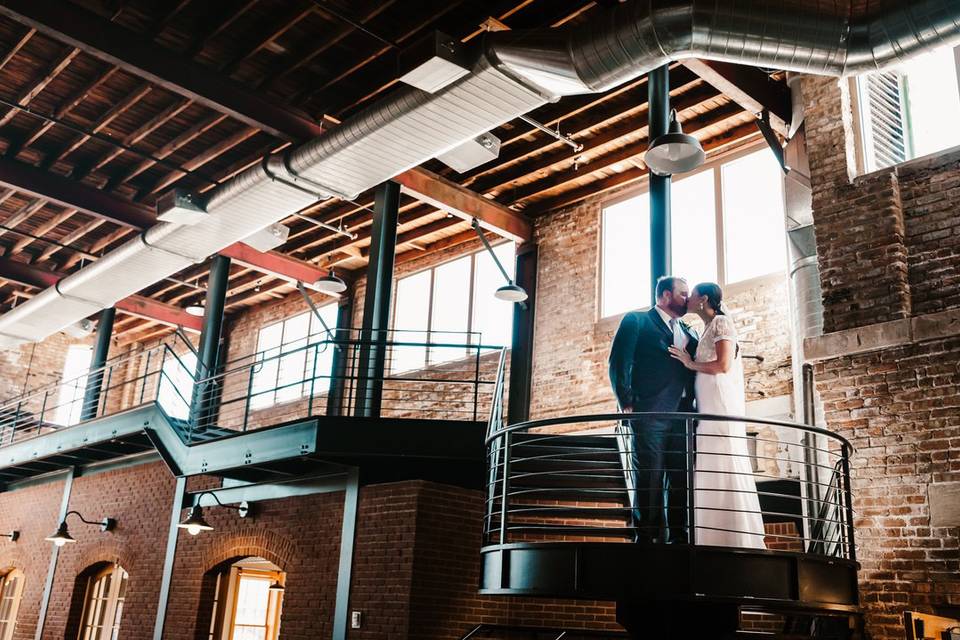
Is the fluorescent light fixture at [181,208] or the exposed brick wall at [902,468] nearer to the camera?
the exposed brick wall at [902,468]

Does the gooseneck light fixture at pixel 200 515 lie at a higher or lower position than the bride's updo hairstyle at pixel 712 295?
lower

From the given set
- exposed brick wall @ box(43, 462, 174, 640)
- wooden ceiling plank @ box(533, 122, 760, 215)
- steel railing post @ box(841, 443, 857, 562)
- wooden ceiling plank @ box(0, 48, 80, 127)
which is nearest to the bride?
steel railing post @ box(841, 443, 857, 562)

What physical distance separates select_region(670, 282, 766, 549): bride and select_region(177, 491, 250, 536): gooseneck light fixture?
7040mm

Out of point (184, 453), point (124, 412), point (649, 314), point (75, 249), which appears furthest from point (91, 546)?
point (649, 314)

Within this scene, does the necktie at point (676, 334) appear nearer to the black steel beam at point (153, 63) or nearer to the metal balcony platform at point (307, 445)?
the metal balcony platform at point (307, 445)

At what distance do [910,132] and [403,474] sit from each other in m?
6.04

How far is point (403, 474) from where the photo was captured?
9.67 meters

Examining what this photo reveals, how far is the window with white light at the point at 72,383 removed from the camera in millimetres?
19766

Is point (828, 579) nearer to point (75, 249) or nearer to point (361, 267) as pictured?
point (361, 267)

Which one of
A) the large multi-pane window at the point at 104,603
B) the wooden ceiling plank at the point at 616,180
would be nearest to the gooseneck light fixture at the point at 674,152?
the wooden ceiling plank at the point at 616,180

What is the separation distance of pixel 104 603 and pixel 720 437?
35.7 ft

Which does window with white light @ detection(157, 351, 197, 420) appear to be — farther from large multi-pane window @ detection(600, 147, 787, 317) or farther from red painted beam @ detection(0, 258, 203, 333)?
large multi-pane window @ detection(600, 147, 787, 317)

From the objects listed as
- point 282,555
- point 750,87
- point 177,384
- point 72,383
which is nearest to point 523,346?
point 282,555

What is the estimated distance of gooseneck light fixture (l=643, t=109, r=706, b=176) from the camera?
7.74 metres
